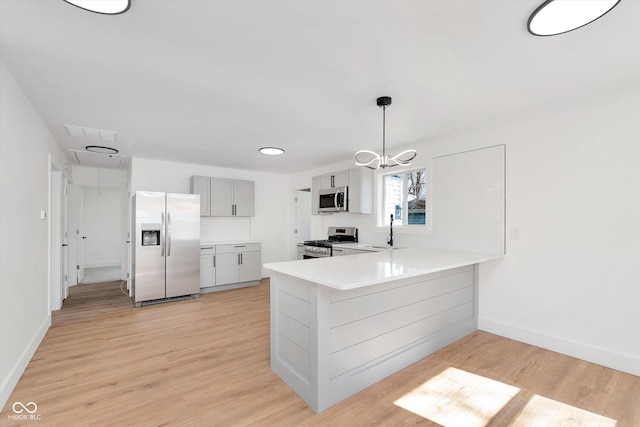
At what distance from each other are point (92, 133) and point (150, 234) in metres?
1.61

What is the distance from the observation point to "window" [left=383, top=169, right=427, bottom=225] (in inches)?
165

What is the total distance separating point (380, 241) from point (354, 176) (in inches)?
44.9

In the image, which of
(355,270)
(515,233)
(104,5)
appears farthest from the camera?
(515,233)

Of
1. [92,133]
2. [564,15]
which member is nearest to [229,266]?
[92,133]

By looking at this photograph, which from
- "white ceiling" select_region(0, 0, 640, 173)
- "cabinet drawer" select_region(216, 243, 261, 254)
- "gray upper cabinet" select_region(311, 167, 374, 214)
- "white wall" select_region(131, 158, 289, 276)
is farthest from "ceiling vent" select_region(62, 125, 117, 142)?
"gray upper cabinet" select_region(311, 167, 374, 214)

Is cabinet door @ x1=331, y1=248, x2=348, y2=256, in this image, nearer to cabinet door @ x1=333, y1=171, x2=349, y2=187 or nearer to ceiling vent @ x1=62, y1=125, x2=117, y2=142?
cabinet door @ x1=333, y1=171, x2=349, y2=187

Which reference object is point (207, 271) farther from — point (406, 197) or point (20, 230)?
point (406, 197)

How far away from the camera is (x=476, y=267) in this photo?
3.42 m

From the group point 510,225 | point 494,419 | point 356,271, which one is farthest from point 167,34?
point 510,225

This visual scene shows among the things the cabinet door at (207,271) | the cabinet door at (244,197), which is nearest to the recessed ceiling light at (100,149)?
the cabinet door at (244,197)

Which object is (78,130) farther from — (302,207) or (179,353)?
(302,207)

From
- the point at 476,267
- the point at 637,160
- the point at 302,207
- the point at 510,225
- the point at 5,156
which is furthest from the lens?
the point at 302,207

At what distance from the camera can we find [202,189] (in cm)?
534

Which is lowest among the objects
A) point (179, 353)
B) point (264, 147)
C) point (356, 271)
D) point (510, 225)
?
point (179, 353)
